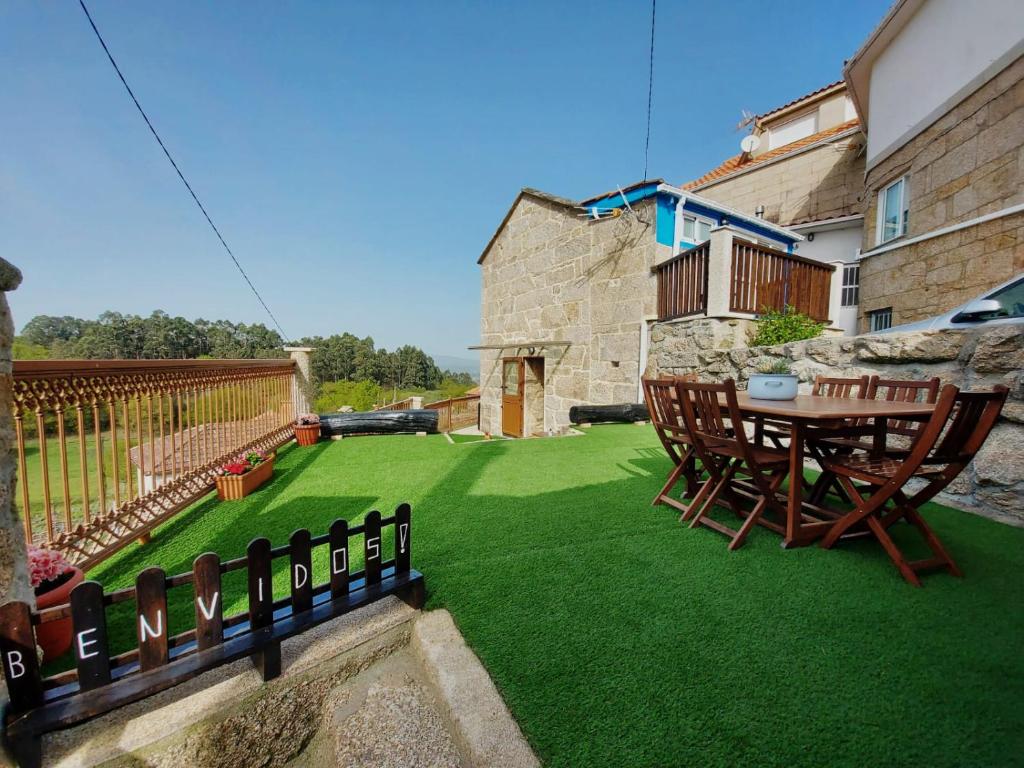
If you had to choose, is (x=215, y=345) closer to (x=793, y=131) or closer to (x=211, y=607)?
(x=793, y=131)

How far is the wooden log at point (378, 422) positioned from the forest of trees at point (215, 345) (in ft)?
48.5

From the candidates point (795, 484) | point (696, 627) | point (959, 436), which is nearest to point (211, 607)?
point (696, 627)

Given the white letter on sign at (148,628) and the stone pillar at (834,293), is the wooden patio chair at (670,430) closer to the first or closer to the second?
the white letter on sign at (148,628)

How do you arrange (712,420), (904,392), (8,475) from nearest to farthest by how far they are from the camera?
(8,475) < (712,420) < (904,392)

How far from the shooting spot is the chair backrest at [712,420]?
2199mm

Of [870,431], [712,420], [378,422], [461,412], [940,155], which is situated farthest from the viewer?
[461,412]

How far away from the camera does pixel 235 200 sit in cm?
941

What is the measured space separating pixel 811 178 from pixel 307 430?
12994 millimetres

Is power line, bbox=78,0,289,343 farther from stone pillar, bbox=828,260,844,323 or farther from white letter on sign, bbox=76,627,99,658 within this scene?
stone pillar, bbox=828,260,844,323

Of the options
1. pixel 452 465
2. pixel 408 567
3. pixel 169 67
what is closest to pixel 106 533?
pixel 408 567

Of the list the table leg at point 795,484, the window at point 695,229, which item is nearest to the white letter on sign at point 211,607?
the table leg at point 795,484

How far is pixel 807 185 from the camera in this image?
10.4m

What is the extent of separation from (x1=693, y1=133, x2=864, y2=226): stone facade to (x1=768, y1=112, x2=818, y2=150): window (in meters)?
2.39

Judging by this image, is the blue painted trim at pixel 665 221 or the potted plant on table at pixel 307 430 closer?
the potted plant on table at pixel 307 430
